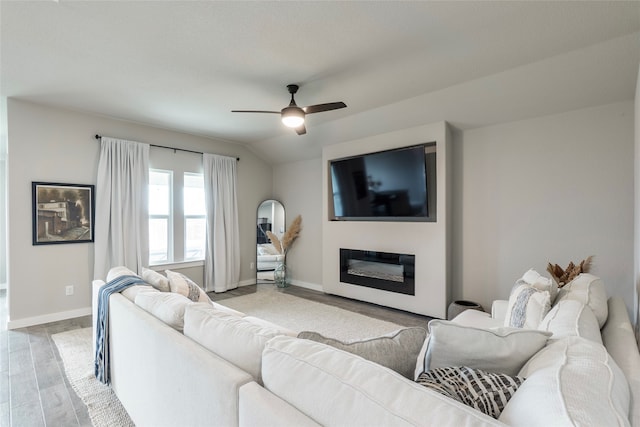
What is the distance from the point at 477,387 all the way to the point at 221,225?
506 cm

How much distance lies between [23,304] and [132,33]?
3512 millimetres

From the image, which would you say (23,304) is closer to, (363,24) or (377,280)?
(377,280)

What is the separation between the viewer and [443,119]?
3.88 m

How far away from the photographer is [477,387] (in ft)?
2.92

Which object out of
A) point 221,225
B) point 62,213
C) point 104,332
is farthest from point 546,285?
point 62,213

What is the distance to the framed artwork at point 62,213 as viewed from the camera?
378 cm

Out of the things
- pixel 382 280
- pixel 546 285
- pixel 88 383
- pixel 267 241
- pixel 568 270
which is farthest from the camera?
pixel 267 241

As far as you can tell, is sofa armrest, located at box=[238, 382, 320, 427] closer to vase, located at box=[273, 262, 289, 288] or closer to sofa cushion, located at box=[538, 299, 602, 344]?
sofa cushion, located at box=[538, 299, 602, 344]

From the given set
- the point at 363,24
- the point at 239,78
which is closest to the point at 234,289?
the point at 239,78

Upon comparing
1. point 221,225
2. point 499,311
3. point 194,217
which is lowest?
point 499,311

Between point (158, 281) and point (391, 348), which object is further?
point (158, 281)

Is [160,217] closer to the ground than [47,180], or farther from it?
closer to the ground

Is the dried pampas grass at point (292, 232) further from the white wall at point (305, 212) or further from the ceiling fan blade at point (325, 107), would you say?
the ceiling fan blade at point (325, 107)

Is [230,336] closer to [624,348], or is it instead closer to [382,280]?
[624,348]
